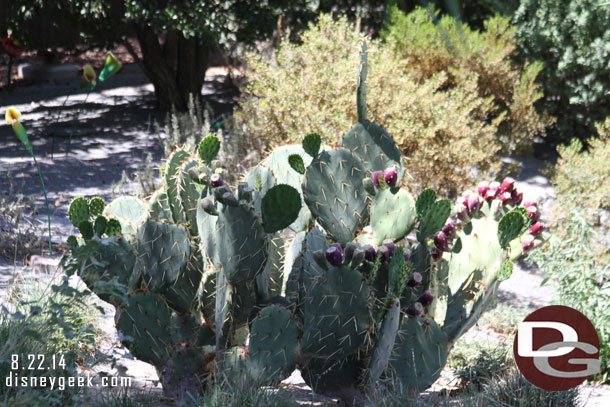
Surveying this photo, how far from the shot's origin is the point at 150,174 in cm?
650

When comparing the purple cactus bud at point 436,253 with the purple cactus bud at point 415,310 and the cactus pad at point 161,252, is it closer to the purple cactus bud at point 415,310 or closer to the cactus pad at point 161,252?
the purple cactus bud at point 415,310

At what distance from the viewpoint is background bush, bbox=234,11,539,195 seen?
657cm

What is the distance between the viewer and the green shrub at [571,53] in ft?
28.4

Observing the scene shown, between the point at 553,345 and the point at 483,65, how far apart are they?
6011 millimetres

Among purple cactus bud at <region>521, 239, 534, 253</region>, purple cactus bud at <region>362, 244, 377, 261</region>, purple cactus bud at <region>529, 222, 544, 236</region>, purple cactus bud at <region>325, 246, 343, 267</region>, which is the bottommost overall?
purple cactus bud at <region>521, 239, 534, 253</region>

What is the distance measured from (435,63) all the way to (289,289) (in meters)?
5.57

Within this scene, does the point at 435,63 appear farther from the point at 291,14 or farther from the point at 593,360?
the point at 593,360

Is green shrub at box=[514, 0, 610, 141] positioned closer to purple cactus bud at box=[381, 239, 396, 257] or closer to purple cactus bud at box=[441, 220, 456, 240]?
purple cactus bud at box=[441, 220, 456, 240]

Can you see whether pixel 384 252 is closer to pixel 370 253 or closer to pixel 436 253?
pixel 370 253

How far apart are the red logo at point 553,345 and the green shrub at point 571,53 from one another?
21.9ft

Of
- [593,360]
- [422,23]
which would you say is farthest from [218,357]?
[422,23]

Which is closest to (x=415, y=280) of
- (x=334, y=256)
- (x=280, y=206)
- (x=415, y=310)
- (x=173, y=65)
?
(x=415, y=310)

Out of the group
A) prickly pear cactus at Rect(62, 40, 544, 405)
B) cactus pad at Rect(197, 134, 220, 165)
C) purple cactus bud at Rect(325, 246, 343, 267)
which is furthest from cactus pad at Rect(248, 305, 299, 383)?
cactus pad at Rect(197, 134, 220, 165)

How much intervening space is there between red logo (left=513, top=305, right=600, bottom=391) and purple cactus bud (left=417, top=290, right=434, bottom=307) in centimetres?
51
